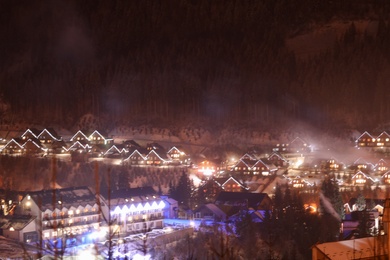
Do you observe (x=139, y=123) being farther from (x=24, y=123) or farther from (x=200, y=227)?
(x=200, y=227)

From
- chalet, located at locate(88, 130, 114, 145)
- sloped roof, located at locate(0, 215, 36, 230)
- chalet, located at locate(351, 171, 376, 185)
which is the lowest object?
sloped roof, located at locate(0, 215, 36, 230)

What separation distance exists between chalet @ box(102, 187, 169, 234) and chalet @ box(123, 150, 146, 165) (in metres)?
5.61

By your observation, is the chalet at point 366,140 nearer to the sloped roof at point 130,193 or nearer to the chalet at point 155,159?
the chalet at point 155,159

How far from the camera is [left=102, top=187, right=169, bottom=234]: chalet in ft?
49.4

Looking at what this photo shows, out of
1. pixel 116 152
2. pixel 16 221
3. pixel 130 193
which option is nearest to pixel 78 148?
pixel 116 152

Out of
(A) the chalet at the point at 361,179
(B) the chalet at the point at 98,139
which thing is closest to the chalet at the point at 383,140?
(A) the chalet at the point at 361,179

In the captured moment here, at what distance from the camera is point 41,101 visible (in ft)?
100

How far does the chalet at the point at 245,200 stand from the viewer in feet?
53.7

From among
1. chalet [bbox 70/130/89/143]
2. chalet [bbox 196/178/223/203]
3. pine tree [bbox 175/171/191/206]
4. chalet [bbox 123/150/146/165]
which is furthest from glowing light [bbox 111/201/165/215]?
chalet [bbox 70/130/89/143]

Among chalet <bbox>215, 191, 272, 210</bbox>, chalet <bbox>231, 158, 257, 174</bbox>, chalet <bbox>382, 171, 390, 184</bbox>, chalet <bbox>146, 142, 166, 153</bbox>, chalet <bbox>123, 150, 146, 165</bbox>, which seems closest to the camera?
chalet <bbox>215, 191, 272, 210</bbox>

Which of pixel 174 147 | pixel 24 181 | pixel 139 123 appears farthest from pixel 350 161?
pixel 24 181

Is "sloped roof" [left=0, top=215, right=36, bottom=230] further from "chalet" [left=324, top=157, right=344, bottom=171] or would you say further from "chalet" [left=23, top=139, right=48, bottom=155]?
"chalet" [left=324, top=157, right=344, bottom=171]

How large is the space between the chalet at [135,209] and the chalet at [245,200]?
1455 mm

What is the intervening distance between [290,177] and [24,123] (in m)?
13.0
